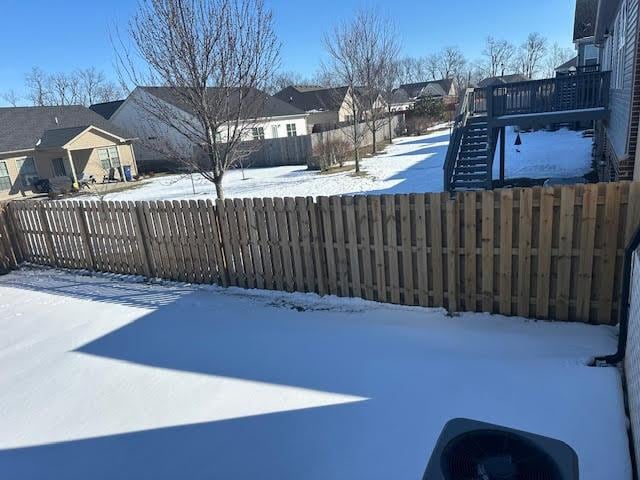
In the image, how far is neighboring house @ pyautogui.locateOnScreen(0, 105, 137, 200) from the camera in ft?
79.6

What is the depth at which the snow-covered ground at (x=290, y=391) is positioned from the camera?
309 centimetres

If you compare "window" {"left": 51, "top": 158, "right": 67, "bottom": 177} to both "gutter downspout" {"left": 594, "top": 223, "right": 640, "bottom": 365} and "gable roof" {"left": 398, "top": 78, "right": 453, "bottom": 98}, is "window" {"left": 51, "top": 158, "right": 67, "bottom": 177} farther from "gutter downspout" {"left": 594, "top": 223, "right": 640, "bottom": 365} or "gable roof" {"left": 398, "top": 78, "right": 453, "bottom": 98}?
"gable roof" {"left": 398, "top": 78, "right": 453, "bottom": 98}

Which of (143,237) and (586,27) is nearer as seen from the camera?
(143,237)

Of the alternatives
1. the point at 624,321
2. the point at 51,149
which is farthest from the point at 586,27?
the point at 51,149

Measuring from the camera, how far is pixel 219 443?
3.33m

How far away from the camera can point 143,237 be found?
7281 mm

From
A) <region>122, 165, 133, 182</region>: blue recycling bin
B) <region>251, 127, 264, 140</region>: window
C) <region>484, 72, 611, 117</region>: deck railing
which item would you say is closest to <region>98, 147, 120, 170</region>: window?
<region>122, 165, 133, 182</region>: blue recycling bin

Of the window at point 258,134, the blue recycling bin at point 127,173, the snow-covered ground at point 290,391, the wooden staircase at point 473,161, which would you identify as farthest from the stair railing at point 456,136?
the blue recycling bin at point 127,173

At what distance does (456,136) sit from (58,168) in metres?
23.5

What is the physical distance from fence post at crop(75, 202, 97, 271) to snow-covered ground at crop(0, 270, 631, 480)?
2.48 meters

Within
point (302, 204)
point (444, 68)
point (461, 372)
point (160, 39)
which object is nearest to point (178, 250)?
point (302, 204)

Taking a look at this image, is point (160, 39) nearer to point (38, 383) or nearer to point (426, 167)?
point (38, 383)

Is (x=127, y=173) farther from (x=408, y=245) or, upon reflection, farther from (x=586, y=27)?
(x=586, y=27)

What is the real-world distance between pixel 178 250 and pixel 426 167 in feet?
45.4
